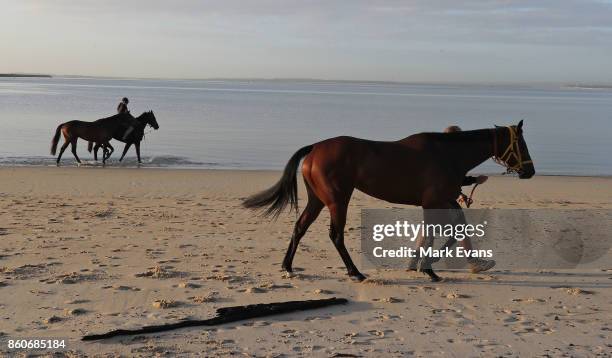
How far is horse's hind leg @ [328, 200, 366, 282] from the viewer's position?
6660 millimetres

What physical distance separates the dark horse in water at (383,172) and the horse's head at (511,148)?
255mm

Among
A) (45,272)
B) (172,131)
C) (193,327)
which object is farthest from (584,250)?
(172,131)

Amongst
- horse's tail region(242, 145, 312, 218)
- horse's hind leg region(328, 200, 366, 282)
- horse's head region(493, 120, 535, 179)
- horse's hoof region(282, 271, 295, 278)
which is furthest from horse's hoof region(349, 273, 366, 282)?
horse's head region(493, 120, 535, 179)

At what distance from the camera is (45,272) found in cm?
672

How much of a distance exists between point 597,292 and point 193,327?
12.4 ft

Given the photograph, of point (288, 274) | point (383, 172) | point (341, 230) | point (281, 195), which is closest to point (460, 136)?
point (383, 172)

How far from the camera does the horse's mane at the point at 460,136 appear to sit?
6926 mm

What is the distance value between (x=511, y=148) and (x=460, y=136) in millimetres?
572

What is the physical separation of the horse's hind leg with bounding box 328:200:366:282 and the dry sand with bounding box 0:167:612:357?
0.15 m

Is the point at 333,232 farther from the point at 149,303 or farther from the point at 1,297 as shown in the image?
the point at 1,297

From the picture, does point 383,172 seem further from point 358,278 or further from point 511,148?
point 511,148

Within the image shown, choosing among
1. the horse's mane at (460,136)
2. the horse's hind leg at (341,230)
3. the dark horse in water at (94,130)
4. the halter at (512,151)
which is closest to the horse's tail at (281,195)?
the horse's hind leg at (341,230)

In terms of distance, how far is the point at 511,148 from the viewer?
7.11m

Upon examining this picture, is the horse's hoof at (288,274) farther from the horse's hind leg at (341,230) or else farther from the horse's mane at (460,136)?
the horse's mane at (460,136)
